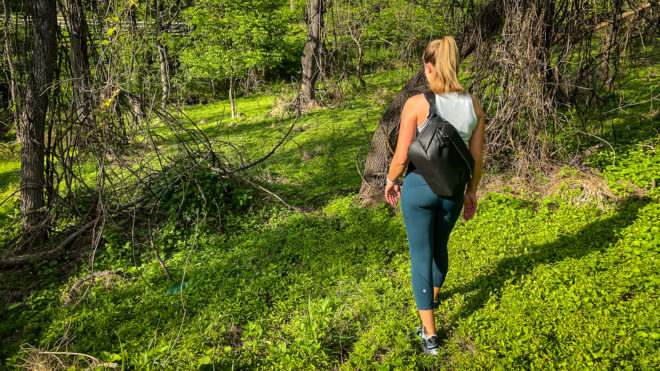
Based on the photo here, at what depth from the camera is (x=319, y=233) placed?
4.50m

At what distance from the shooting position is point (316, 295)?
338 centimetres

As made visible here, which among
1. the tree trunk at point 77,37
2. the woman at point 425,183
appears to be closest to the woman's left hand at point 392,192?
the woman at point 425,183

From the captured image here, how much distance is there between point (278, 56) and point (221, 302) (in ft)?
40.5

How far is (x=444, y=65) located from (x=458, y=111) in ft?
0.93

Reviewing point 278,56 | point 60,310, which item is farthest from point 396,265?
point 278,56

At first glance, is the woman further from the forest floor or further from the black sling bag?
the forest floor

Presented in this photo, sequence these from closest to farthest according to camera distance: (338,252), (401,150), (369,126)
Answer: (401,150)
(338,252)
(369,126)

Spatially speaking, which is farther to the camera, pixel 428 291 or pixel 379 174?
pixel 379 174

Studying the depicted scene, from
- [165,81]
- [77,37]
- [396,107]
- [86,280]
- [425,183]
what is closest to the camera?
[425,183]

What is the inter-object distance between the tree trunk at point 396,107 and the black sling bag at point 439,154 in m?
2.33

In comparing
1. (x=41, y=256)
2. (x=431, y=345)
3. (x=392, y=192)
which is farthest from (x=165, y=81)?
(x=431, y=345)

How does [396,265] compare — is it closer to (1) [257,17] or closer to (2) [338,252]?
(2) [338,252]

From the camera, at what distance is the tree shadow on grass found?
3.04 meters

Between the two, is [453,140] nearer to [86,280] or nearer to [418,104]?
[418,104]
